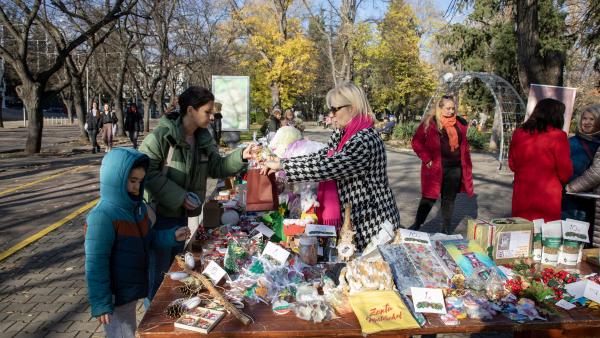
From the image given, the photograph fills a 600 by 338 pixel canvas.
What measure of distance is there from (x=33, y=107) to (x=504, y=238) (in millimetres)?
15714

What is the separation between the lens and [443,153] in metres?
5.27

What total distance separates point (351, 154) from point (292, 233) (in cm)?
67

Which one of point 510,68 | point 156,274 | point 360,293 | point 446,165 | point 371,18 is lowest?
point 156,274

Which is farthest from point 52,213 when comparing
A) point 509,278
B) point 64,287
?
point 509,278

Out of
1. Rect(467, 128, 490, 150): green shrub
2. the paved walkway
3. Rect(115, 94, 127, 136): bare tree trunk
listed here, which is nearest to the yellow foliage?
Rect(115, 94, 127, 136): bare tree trunk

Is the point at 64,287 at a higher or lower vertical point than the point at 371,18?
lower

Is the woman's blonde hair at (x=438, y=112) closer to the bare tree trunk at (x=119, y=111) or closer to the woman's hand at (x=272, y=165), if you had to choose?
the woman's hand at (x=272, y=165)

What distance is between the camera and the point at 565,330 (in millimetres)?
2182

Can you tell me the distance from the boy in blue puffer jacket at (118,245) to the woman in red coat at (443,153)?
3.66 metres

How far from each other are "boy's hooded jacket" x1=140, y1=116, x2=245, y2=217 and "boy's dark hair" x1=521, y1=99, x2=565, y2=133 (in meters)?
2.41

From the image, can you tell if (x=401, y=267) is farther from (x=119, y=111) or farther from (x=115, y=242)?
(x=119, y=111)

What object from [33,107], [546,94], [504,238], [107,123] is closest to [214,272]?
[504,238]

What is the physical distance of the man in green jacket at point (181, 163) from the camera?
9.28 ft

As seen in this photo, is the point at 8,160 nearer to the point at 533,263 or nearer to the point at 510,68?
the point at 533,263
